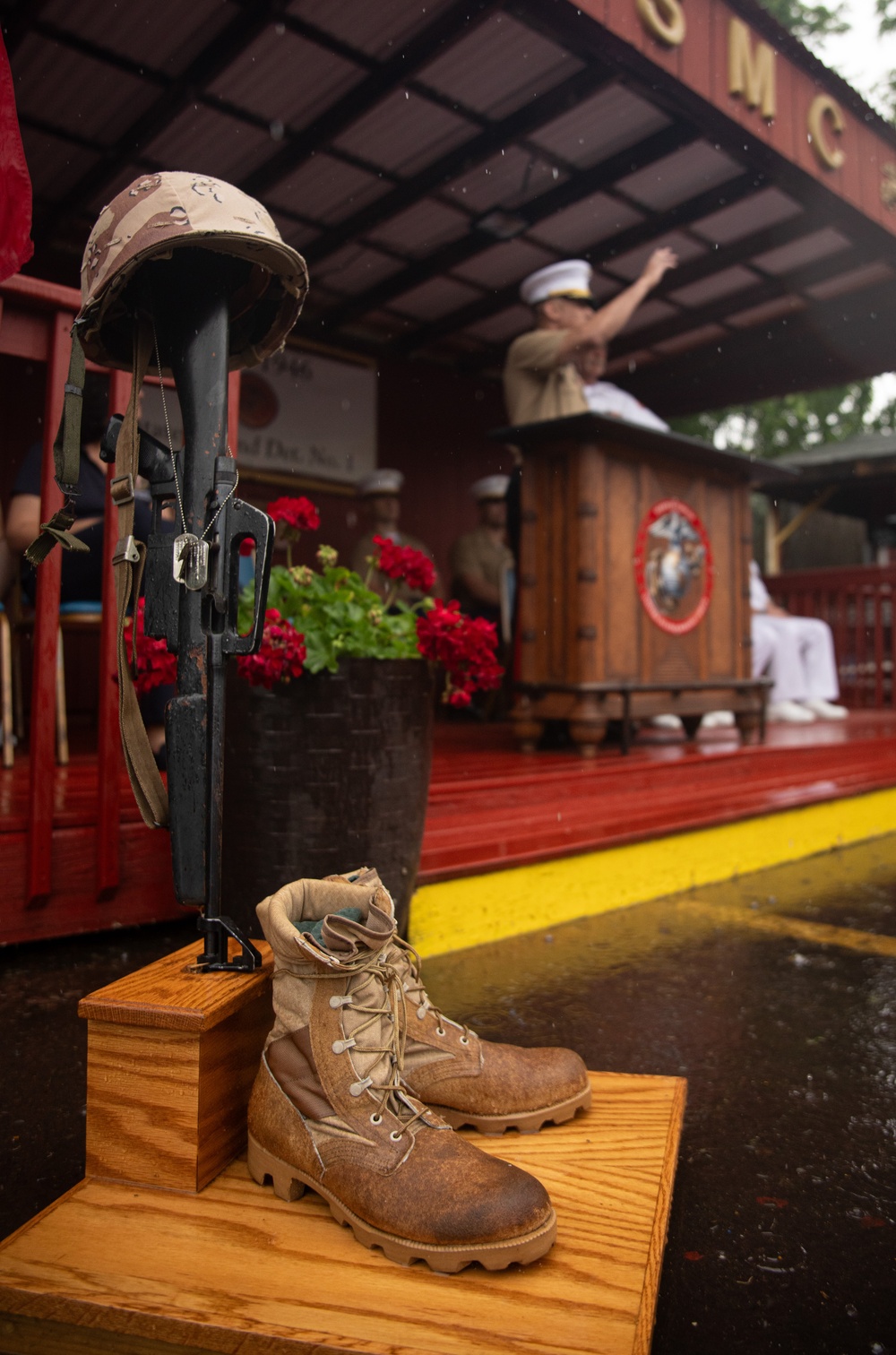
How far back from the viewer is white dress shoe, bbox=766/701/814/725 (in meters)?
6.57

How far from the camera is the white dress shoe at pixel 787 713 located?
6570mm

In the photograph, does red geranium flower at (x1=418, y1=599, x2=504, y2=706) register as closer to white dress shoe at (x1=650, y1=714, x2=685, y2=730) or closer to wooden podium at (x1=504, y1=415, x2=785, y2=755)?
wooden podium at (x1=504, y1=415, x2=785, y2=755)

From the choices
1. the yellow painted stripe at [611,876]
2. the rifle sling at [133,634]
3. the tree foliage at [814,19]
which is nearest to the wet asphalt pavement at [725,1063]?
the yellow painted stripe at [611,876]

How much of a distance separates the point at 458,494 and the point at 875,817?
5.27 m

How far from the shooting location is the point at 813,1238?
1.14 metres

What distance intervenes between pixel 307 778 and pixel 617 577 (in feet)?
7.98

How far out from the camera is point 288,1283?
0.96m

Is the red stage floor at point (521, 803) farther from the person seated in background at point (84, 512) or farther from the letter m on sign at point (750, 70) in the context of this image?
the letter m on sign at point (750, 70)

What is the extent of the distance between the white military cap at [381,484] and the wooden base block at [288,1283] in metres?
5.84

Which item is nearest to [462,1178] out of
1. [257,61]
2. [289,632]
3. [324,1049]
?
[324,1049]

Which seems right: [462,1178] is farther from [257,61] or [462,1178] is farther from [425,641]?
[257,61]

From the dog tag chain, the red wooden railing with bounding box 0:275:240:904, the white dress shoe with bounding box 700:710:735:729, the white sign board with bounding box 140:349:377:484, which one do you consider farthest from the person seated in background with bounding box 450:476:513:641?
the dog tag chain

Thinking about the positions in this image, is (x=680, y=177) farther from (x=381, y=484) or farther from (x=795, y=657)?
(x=795, y=657)

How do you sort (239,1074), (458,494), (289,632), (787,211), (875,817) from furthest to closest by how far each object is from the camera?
(458,494) < (787,211) < (875,817) < (289,632) < (239,1074)
